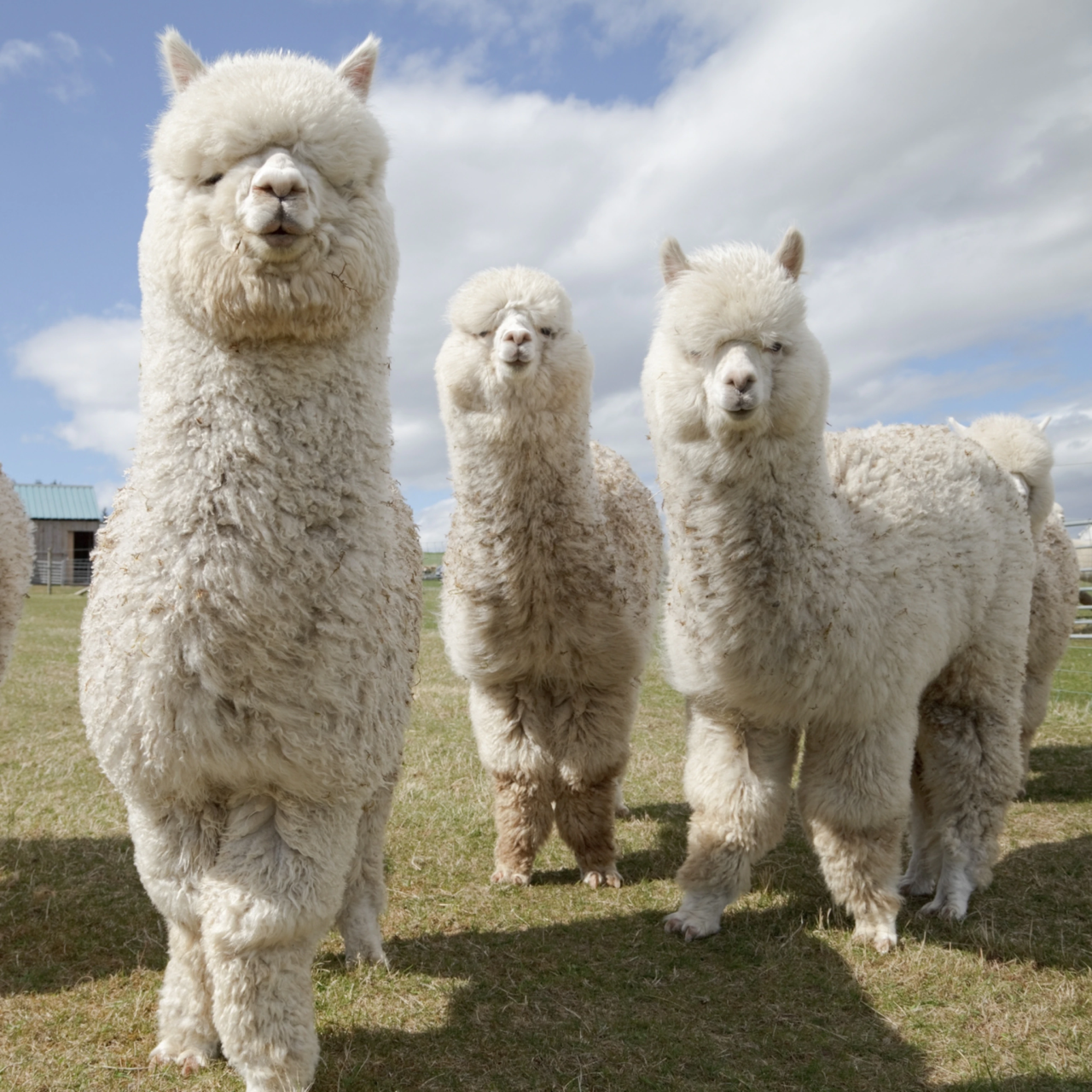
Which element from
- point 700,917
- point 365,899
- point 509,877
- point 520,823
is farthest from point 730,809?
point 365,899

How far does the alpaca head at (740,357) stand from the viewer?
341 centimetres

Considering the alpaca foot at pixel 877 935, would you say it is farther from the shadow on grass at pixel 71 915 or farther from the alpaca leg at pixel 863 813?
the shadow on grass at pixel 71 915

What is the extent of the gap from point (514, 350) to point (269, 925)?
2601mm

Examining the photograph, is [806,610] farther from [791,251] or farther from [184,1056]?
[184,1056]

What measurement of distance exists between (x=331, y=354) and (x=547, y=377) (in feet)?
6.35

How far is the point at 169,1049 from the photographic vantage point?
2855 mm

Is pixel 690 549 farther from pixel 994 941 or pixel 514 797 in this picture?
pixel 994 941

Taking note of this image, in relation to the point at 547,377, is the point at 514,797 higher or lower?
lower

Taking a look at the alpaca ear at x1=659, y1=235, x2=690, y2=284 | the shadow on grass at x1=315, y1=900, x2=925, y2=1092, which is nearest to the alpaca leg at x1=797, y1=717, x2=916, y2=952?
the shadow on grass at x1=315, y1=900, x2=925, y2=1092

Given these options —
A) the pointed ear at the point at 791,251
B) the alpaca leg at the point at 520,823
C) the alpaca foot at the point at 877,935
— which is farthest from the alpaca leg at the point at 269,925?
the pointed ear at the point at 791,251

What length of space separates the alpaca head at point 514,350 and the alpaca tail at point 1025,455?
2715 millimetres

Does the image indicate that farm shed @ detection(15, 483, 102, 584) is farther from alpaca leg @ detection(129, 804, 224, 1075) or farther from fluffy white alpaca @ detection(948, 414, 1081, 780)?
alpaca leg @ detection(129, 804, 224, 1075)

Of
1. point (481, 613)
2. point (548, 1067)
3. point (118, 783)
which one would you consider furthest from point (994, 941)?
point (118, 783)

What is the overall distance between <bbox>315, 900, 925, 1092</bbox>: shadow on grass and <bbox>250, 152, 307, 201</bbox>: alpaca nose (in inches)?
102
